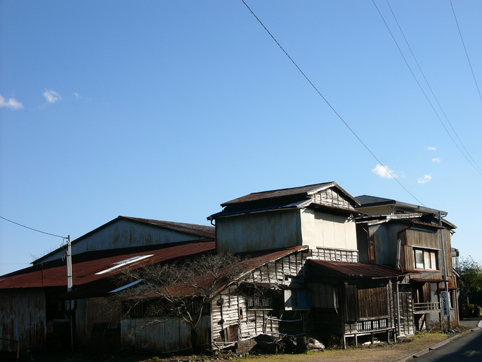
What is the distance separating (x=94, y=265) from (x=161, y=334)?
11.7 m

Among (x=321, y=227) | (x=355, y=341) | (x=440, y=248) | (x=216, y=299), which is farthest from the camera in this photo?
(x=440, y=248)

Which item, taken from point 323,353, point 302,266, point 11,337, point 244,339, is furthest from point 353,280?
point 11,337

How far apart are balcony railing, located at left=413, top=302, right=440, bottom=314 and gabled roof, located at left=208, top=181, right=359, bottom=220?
29.3 ft

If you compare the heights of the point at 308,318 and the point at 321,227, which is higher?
the point at 321,227

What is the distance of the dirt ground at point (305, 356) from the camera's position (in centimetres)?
1933

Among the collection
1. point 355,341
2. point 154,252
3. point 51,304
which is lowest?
point 355,341

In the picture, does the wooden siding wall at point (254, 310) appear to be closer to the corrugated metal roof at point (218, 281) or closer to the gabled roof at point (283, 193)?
the corrugated metal roof at point (218, 281)

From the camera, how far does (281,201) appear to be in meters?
27.4

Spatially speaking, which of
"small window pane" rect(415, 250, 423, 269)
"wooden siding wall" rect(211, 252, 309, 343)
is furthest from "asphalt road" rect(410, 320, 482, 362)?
"small window pane" rect(415, 250, 423, 269)

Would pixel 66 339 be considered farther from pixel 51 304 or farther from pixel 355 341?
pixel 355 341

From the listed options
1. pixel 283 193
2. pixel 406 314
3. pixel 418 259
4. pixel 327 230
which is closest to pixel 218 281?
pixel 283 193

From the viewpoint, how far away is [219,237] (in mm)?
28844

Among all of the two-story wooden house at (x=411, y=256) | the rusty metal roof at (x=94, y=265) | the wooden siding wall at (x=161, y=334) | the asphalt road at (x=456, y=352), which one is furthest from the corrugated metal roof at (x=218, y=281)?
the two-story wooden house at (x=411, y=256)

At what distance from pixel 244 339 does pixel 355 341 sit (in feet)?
21.2
